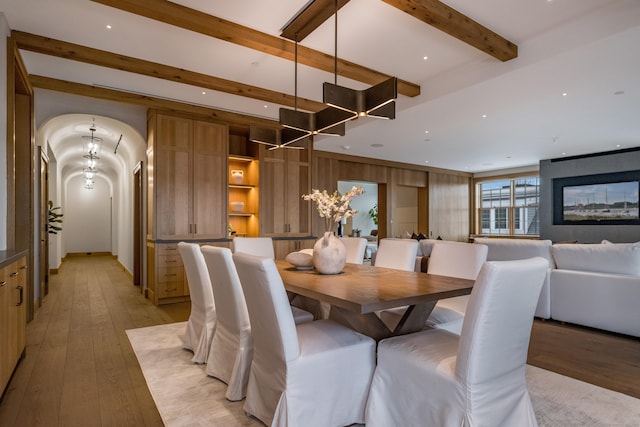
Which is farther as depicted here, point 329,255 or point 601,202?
point 601,202

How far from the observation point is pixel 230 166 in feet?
21.0

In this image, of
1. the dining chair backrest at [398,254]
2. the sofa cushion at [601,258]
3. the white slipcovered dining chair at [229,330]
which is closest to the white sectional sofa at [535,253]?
the sofa cushion at [601,258]

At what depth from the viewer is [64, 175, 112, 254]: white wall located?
506 inches

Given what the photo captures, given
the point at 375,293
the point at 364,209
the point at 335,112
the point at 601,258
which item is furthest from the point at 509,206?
the point at 375,293

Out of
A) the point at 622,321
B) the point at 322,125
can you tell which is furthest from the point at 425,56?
the point at 622,321

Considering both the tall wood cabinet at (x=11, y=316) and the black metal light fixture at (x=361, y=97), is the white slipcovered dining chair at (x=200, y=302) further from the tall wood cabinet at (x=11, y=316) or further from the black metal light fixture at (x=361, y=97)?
the black metal light fixture at (x=361, y=97)

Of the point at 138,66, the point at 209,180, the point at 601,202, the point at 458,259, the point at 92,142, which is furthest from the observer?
the point at 601,202

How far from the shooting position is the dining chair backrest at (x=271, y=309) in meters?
1.80

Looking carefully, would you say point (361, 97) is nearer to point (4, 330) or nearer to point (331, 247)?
point (331, 247)

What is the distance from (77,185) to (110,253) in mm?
2719

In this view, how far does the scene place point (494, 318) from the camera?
5.10 ft

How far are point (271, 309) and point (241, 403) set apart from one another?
2.88ft

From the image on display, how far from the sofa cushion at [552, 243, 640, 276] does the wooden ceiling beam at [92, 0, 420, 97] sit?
2927mm

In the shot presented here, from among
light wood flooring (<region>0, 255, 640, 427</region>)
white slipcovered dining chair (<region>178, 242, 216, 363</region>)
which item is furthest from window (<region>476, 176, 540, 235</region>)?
white slipcovered dining chair (<region>178, 242, 216, 363</region>)
